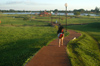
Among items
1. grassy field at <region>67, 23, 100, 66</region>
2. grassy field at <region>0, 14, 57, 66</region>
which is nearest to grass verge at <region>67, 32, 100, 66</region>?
grassy field at <region>67, 23, 100, 66</region>

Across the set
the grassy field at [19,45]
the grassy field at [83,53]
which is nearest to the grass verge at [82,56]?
the grassy field at [83,53]

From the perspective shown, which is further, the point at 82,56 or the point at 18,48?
the point at 18,48

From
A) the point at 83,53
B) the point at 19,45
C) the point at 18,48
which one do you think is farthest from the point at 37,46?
the point at 83,53

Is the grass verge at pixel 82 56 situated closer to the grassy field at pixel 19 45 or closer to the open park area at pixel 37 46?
the open park area at pixel 37 46

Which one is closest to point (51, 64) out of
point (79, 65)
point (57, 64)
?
point (57, 64)

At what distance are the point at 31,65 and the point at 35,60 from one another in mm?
879

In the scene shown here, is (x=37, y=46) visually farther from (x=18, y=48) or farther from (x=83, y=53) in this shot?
(x=83, y=53)

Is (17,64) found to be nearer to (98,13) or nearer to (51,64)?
(51,64)

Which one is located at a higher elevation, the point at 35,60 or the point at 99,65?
the point at 35,60

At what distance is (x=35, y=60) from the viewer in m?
8.26

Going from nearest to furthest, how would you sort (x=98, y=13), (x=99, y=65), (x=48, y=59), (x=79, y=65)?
(x=79, y=65) → (x=48, y=59) → (x=99, y=65) → (x=98, y=13)

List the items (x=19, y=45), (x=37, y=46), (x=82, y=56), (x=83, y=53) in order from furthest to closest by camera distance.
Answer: (x=19, y=45)
(x=37, y=46)
(x=83, y=53)
(x=82, y=56)

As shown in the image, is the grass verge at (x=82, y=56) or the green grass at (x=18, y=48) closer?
the grass verge at (x=82, y=56)

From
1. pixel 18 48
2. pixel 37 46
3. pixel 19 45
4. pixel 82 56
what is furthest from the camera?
pixel 19 45
